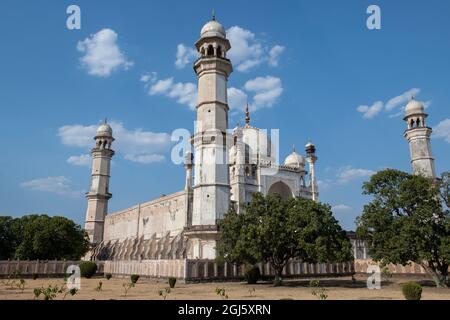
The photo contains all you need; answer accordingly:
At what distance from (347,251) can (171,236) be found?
32330mm

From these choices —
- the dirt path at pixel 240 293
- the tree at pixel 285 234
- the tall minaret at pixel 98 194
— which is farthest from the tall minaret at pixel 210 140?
Answer: the tall minaret at pixel 98 194

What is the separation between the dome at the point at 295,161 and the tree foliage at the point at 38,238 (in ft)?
105

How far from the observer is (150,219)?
59438mm

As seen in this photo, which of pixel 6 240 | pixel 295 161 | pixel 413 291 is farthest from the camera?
pixel 295 161

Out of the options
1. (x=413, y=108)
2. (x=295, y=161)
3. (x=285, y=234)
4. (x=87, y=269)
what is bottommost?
(x=87, y=269)

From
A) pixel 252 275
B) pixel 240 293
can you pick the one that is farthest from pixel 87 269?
pixel 240 293

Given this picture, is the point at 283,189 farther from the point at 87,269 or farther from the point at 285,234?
→ the point at 285,234

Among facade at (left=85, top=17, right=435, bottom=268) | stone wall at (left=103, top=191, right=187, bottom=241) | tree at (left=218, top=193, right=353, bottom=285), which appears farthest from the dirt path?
stone wall at (left=103, top=191, right=187, bottom=241)

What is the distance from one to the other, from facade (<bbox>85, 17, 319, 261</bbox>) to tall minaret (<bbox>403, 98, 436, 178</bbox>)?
15111 millimetres

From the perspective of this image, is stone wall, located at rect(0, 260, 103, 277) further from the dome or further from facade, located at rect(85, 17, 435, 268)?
the dome

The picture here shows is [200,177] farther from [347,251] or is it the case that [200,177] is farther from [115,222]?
[115,222]

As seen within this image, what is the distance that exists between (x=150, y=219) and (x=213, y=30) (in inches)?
1336

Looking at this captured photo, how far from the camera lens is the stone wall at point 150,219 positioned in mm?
52188
